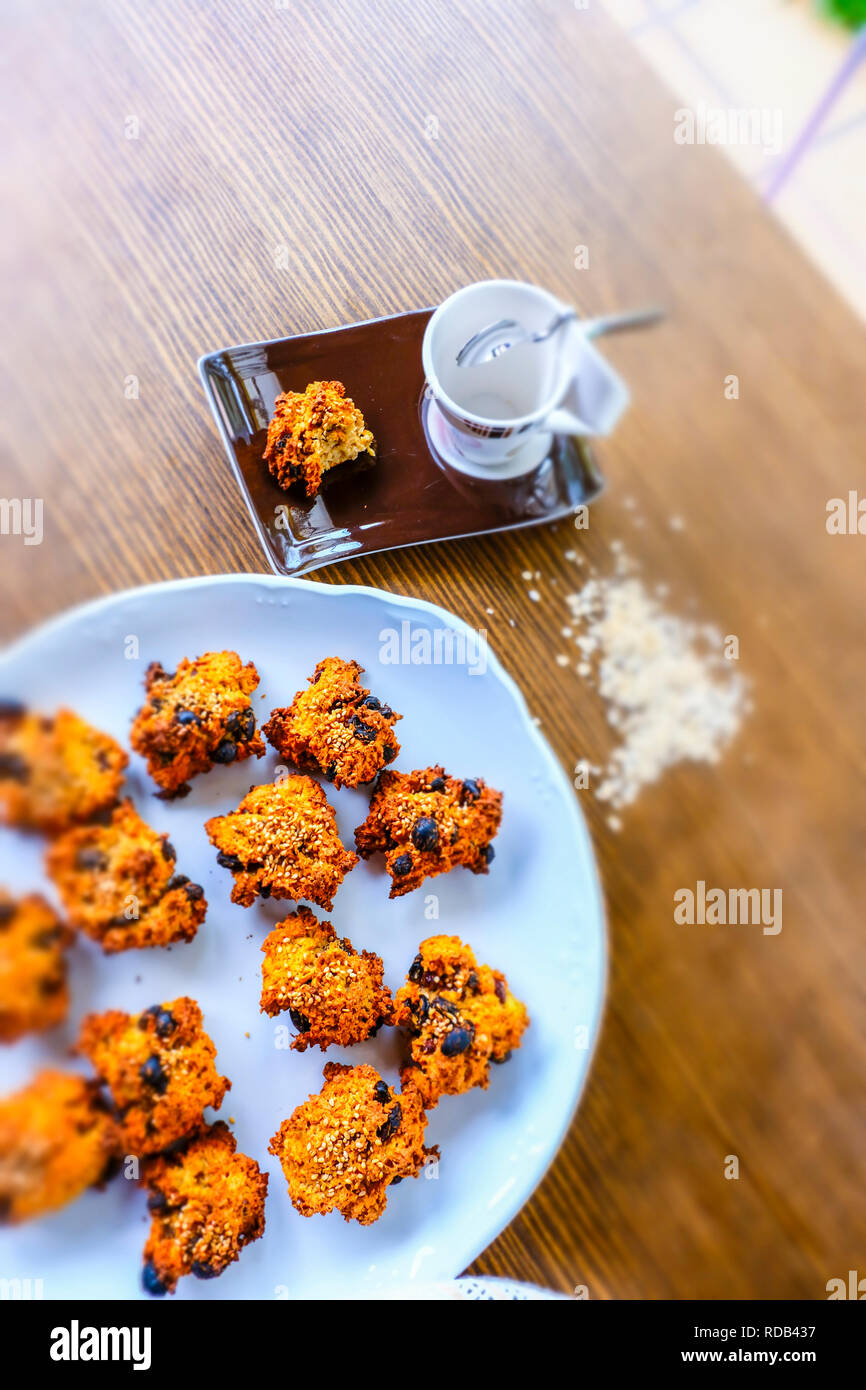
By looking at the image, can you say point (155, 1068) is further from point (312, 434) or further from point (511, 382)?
point (511, 382)

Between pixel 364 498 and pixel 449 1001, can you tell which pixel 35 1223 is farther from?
pixel 364 498

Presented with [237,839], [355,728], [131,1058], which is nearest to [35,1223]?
[131,1058]

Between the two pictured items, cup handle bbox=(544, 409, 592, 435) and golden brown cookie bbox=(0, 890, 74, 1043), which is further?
cup handle bbox=(544, 409, 592, 435)

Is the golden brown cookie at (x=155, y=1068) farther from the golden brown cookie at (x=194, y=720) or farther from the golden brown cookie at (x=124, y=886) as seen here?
the golden brown cookie at (x=194, y=720)

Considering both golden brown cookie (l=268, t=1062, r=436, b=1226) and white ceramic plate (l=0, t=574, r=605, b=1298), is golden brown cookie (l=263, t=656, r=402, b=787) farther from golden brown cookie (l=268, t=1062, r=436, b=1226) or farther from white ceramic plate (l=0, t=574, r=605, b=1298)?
golden brown cookie (l=268, t=1062, r=436, b=1226)

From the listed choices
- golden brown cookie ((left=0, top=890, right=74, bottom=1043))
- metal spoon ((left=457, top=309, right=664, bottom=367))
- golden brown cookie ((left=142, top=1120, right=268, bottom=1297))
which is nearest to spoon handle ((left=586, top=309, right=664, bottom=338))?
metal spoon ((left=457, top=309, right=664, bottom=367))

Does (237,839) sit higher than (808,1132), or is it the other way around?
(237,839)
